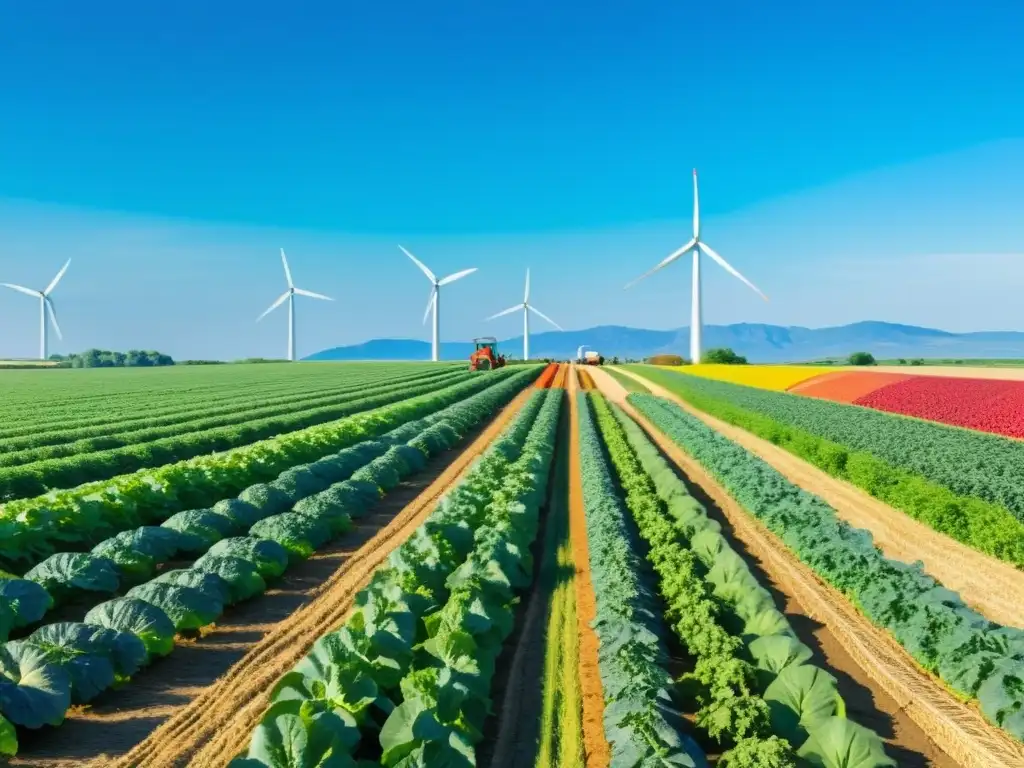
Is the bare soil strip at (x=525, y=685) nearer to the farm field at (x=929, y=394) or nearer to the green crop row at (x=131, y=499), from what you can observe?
the green crop row at (x=131, y=499)

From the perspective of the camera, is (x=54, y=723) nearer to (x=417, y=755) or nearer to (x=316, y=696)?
(x=316, y=696)

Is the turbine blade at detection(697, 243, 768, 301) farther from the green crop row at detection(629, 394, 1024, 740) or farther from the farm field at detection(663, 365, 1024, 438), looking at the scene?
the green crop row at detection(629, 394, 1024, 740)

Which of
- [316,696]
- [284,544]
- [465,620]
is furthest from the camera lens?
[284,544]

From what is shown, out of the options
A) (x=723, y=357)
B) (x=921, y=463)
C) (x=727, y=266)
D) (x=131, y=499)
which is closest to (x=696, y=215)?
(x=727, y=266)

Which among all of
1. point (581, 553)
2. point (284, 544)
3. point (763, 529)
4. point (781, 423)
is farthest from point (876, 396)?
point (284, 544)

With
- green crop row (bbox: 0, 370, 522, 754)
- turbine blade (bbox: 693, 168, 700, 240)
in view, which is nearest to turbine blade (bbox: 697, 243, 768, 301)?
turbine blade (bbox: 693, 168, 700, 240)

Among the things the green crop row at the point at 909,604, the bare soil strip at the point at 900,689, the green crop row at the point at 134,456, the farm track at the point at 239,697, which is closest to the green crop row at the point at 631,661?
the bare soil strip at the point at 900,689
